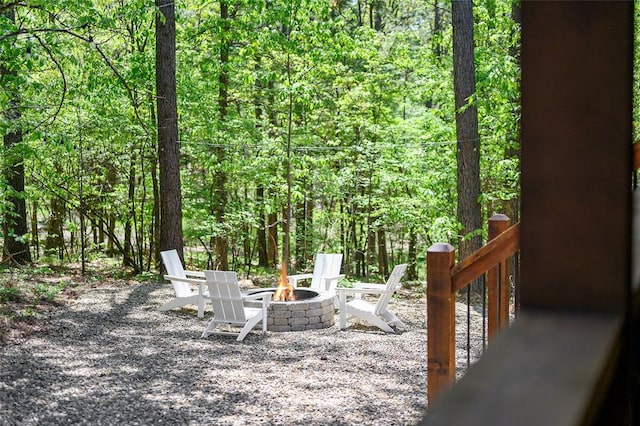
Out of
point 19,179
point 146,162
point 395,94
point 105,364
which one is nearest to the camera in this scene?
point 105,364

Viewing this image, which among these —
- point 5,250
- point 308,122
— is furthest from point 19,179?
point 308,122

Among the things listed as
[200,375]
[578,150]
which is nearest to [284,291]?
[200,375]

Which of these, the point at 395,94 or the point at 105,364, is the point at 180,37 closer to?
the point at 395,94

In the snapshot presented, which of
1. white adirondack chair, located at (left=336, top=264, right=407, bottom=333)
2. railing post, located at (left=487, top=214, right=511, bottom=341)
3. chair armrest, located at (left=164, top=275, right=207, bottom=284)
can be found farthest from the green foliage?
railing post, located at (left=487, top=214, right=511, bottom=341)

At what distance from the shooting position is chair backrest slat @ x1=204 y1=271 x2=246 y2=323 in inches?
299

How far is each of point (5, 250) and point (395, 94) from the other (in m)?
8.61

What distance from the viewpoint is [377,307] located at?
26.5 feet

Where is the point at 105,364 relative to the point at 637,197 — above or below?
below

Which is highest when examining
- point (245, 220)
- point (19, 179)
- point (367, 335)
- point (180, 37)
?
point (180, 37)

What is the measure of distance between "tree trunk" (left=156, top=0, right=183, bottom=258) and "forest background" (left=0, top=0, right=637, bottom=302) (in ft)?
0.31

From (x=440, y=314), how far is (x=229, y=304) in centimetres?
528

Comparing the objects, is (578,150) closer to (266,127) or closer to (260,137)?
(260,137)

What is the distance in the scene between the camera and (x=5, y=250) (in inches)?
487

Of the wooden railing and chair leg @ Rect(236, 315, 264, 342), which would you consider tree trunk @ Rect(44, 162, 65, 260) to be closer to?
chair leg @ Rect(236, 315, 264, 342)
